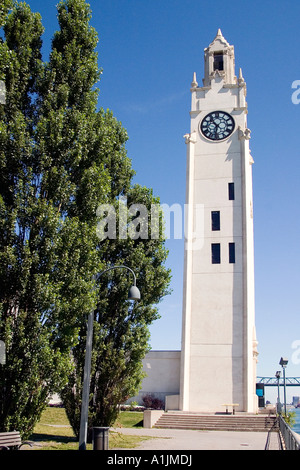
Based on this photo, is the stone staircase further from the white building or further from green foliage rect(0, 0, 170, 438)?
green foliage rect(0, 0, 170, 438)

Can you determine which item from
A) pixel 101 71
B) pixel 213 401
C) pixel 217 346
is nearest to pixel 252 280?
pixel 217 346

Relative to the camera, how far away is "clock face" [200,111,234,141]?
156 feet

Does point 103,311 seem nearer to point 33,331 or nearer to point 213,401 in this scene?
point 33,331

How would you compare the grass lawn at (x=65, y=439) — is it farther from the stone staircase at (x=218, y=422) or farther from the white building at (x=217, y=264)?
the white building at (x=217, y=264)

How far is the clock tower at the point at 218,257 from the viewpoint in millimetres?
41188

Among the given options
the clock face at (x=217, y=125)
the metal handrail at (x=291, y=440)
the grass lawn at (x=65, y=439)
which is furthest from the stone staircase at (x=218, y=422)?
the clock face at (x=217, y=125)

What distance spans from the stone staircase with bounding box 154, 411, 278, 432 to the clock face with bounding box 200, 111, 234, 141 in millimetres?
26114

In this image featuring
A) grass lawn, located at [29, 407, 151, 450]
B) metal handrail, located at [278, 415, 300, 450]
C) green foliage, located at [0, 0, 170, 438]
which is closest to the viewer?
metal handrail, located at [278, 415, 300, 450]

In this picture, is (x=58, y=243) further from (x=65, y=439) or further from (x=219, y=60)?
(x=219, y=60)

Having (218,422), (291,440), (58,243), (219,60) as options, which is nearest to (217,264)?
(218,422)

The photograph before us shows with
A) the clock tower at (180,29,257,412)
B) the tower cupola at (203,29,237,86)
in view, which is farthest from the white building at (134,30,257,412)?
the tower cupola at (203,29,237,86)

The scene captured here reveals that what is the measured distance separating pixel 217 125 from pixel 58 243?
33974 millimetres

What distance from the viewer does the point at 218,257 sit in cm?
4406
